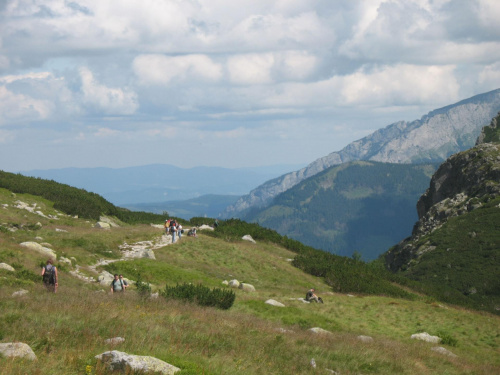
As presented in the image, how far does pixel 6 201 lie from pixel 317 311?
3627 cm

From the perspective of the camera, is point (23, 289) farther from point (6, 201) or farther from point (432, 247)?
point (432, 247)

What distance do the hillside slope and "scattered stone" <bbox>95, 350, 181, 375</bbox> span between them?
179ft

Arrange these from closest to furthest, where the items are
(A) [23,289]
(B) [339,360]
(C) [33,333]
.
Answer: (C) [33,333] → (B) [339,360] → (A) [23,289]

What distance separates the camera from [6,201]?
1884 inches

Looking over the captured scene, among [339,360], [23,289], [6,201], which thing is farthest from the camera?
[6,201]

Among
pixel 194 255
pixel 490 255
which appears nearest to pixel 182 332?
pixel 194 255

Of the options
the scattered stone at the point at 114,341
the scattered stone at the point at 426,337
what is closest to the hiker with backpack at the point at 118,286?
the scattered stone at the point at 114,341

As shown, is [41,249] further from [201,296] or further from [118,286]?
[201,296]

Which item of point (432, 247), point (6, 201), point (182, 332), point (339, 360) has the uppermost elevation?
point (6, 201)

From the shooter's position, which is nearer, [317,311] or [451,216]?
[317,311]

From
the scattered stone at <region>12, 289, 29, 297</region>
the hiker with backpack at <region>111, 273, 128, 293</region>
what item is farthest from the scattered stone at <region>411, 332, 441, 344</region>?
the scattered stone at <region>12, 289, 29, 297</region>

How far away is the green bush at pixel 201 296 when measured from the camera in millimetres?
21984

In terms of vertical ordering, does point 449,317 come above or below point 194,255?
below

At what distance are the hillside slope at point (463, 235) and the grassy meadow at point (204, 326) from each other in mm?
33165
